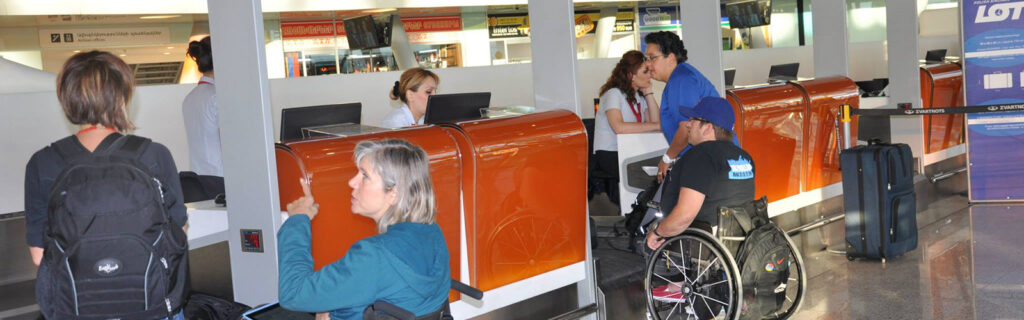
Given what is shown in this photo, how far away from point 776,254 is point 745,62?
7.61 meters

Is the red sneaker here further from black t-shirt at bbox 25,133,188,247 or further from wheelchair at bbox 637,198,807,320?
black t-shirt at bbox 25,133,188,247

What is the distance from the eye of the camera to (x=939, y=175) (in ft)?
26.5

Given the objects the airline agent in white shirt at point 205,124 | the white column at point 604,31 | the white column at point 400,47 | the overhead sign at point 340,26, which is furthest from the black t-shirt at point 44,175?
the white column at point 604,31

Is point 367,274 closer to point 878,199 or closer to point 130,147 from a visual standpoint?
point 130,147

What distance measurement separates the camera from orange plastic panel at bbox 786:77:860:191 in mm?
6262

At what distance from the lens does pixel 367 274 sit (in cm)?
219

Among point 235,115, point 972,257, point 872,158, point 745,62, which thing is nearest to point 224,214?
point 235,115

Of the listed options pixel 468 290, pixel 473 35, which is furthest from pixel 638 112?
pixel 473 35

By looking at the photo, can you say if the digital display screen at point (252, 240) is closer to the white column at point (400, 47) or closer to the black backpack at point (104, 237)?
the black backpack at point (104, 237)

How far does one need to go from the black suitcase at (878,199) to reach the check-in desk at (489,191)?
2241mm

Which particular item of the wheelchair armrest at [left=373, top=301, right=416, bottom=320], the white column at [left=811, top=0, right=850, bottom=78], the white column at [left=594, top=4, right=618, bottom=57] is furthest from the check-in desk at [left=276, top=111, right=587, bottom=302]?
the white column at [left=594, top=4, right=618, bottom=57]

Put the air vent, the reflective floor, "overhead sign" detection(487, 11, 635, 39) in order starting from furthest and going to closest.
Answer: "overhead sign" detection(487, 11, 635, 39) → the air vent → the reflective floor

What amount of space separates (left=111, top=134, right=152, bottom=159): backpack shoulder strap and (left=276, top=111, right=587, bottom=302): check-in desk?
0.73 meters

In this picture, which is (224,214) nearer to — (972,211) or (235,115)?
(235,115)
